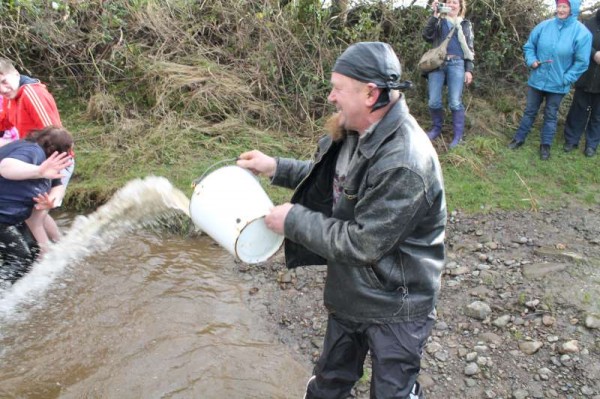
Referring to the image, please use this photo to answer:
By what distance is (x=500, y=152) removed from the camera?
257 inches

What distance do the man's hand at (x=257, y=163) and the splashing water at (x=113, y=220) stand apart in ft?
5.99

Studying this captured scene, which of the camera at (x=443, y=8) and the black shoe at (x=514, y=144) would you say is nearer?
the camera at (x=443, y=8)

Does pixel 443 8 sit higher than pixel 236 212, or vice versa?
pixel 443 8

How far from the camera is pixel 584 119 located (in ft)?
21.9

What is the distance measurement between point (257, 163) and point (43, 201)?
2.18 m

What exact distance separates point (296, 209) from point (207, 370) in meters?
1.79

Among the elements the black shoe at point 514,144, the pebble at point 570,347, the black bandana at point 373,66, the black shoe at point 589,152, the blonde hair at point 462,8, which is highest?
the black bandana at point 373,66

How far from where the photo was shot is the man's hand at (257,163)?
253cm

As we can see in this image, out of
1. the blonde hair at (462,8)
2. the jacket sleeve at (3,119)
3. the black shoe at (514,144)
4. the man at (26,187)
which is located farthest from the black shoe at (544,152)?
the jacket sleeve at (3,119)

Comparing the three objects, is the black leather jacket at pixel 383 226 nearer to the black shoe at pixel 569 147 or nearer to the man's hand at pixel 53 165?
the man's hand at pixel 53 165

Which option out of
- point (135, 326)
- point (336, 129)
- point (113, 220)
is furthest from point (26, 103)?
point (336, 129)

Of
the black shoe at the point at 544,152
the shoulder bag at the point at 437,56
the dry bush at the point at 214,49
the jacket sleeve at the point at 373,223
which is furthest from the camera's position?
the dry bush at the point at 214,49

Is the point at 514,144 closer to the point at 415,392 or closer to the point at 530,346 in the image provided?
the point at 530,346

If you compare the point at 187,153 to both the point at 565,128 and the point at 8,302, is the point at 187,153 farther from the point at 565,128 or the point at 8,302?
the point at 565,128
